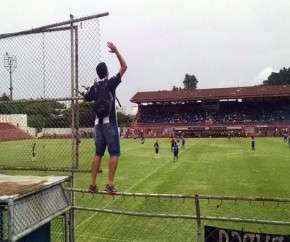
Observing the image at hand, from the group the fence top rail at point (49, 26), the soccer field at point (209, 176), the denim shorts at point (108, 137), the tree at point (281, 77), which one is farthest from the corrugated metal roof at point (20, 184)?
the tree at point (281, 77)

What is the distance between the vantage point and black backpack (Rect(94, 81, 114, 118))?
5.55 metres

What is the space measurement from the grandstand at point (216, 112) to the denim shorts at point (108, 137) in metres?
61.3

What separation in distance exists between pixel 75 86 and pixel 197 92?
243 feet

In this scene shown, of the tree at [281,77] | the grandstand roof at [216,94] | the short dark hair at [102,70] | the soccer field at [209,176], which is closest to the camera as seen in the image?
the short dark hair at [102,70]

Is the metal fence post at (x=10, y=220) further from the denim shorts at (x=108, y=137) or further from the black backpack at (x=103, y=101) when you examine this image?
the black backpack at (x=103, y=101)

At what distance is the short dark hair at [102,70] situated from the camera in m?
5.80

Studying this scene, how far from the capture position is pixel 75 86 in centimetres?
633

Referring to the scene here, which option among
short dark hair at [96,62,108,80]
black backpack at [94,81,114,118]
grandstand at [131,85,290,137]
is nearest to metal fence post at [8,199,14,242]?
black backpack at [94,81,114,118]

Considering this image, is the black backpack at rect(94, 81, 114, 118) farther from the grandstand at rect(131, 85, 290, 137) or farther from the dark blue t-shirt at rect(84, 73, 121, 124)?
the grandstand at rect(131, 85, 290, 137)

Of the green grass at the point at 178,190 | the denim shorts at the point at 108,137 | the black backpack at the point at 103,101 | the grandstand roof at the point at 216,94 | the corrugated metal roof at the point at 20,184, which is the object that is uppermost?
the grandstand roof at the point at 216,94

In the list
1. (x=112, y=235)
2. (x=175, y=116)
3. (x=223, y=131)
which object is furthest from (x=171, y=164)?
(x=175, y=116)

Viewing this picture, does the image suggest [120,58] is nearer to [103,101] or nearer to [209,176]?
[103,101]

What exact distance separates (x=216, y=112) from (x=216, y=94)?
394 centimetres

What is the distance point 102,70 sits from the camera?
580 cm
